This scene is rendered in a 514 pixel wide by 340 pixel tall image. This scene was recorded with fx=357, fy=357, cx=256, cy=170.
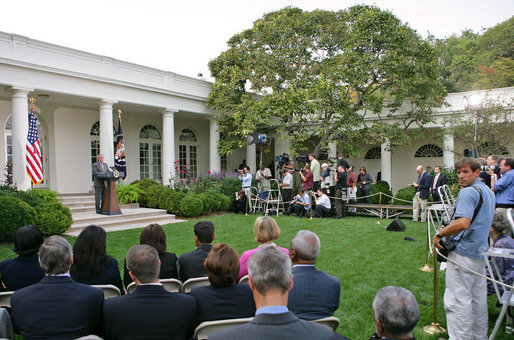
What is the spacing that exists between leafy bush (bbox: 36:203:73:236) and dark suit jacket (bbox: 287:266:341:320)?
837cm

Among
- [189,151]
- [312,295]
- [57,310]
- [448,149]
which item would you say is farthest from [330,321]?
[189,151]

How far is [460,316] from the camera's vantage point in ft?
Answer: 11.0

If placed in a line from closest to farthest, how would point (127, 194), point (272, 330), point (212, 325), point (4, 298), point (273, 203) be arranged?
point (272, 330), point (212, 325), point (4, 298), point (127, 194), point (273, 203)

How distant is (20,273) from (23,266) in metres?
0.07

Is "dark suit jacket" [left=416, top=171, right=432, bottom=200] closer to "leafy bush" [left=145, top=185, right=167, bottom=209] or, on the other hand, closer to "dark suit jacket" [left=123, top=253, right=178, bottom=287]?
"leafy bush" [left=145, top=185, right=167, bottom=209]

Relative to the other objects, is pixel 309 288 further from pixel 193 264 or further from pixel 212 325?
pixel 193 264

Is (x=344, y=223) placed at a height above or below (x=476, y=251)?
below

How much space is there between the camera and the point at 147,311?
232 cm

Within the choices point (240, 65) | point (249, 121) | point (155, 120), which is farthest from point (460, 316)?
point (155, 120)

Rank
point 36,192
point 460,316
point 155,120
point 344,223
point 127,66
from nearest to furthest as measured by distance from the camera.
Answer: point 460,316, point 36,192, point 344,223, point 127,66, point 155,120

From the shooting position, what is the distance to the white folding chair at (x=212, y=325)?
7.35 feet

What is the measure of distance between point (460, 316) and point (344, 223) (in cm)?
788

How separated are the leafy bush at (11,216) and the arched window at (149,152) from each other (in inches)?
383

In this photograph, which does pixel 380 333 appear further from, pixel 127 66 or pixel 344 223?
pixel 127 66
